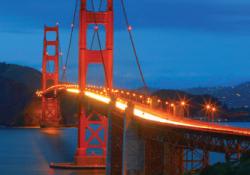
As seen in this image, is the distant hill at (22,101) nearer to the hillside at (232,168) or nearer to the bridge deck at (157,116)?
the bridge deck at (157,116)

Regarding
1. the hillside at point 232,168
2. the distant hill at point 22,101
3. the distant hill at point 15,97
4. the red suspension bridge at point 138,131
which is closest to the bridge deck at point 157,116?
the red suspension bridge at point 138,131

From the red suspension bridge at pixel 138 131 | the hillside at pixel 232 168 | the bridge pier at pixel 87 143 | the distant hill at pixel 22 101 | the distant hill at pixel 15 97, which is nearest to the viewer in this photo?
the hillside at pixel 232 168

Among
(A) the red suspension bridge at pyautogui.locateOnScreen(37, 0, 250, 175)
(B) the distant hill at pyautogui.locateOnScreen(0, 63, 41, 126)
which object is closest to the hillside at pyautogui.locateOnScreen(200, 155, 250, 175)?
(A) the red suspension bridge at pyautogui.locateOnScreen(37, 0, 250, 175)

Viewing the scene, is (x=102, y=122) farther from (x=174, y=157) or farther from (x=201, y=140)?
(x=201, y=140)

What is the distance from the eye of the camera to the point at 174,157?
668 inches

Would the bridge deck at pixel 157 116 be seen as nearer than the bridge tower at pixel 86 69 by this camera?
Yes

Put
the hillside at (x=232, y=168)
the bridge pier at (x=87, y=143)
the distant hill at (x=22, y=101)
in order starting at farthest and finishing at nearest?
the distant hill at (x=22, y=101)
the bridge pier at (x=87, y=143)
the hillside at (x=232, y=168)

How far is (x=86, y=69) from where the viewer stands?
33.8 meters

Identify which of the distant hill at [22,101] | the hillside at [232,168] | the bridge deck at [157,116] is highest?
the distant hill at [22,101]

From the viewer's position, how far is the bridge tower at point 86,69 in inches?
1259

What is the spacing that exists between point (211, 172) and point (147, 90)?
19904mm

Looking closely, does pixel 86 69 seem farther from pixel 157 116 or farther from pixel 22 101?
pixel 22 101

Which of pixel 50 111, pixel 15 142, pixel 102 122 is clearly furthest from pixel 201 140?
pixel 50 111

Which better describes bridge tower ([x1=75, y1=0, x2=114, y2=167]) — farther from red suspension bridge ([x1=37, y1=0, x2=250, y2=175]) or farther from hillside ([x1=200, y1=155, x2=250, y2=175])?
hillside ([x1=200, y1=155, x2=250, y2=175])
